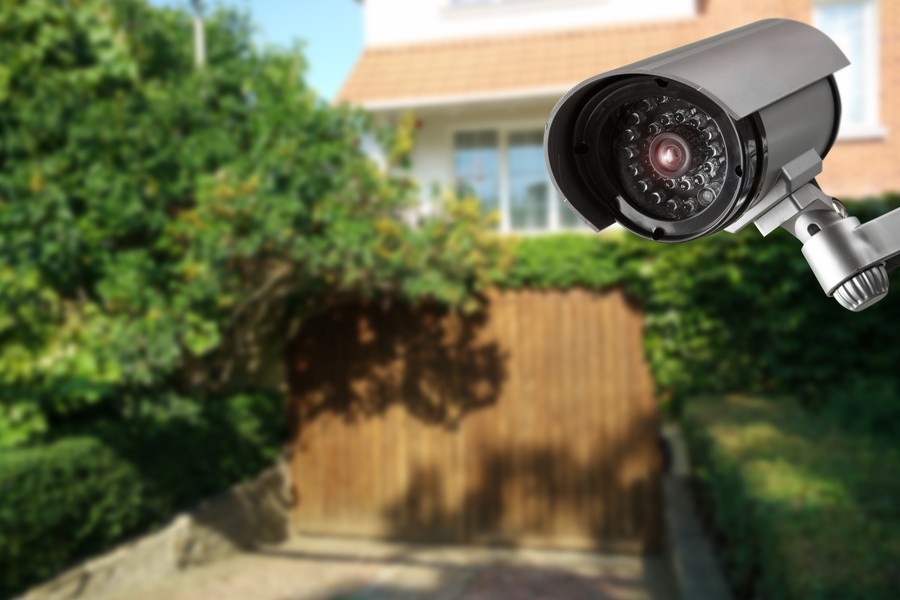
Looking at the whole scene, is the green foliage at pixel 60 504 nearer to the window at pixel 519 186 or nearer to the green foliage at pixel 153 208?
the green foliage at pixel 153 208

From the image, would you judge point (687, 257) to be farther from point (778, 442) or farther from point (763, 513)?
point (763, 513)

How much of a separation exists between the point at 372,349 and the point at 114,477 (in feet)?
10.2

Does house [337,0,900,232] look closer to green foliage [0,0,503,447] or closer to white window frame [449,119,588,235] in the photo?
white window frame [449,119,588,235]

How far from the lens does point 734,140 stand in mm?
1164

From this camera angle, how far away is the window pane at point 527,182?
34.3ft

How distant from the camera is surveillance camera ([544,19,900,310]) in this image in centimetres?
112

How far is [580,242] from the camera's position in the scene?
8.10 m

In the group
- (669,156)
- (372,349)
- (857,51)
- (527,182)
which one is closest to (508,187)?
(527,182)

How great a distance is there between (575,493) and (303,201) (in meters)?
3.94

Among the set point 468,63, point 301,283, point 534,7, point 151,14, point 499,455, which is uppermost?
point 534,7

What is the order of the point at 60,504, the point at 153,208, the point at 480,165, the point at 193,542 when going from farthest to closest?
the point at 480,165, the point at 193,542, the point at 153,208, the point at 60,504

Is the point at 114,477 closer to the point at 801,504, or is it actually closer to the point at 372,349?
the point at 372,349

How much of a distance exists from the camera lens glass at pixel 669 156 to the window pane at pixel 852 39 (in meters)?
8.92

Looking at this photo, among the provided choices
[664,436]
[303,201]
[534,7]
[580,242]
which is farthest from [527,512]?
[534,7]
